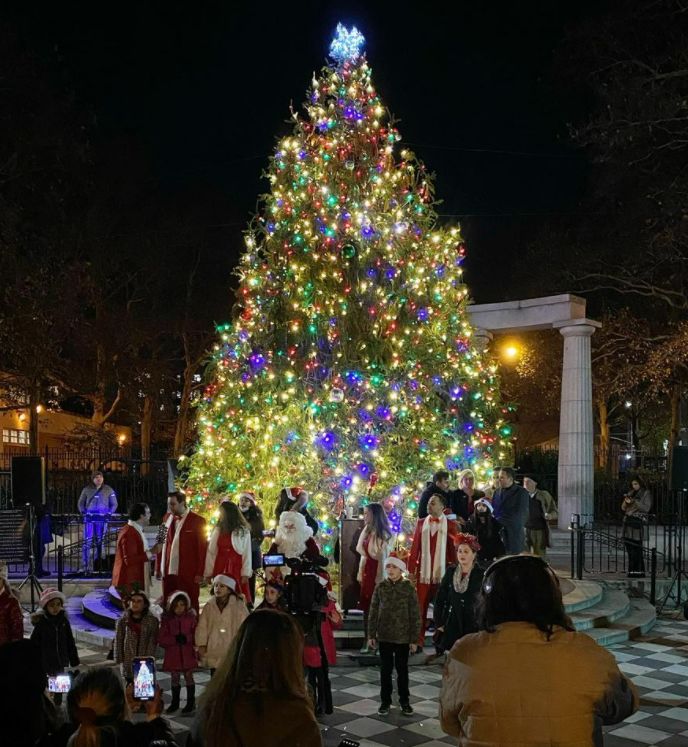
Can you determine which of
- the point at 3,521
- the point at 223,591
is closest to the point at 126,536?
the point at 223,591

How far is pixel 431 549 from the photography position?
10.1 meters

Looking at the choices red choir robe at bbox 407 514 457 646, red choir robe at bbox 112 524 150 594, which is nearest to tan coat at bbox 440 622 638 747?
red choir robe at bbox 407 514 457 646

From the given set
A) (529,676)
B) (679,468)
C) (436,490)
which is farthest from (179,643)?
(679,468)

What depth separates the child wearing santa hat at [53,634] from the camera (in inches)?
282

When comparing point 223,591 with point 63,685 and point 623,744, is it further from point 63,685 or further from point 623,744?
point 623,744

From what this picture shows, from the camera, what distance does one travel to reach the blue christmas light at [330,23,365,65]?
14.5m

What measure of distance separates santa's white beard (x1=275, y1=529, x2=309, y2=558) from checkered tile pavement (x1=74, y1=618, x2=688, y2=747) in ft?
4.92

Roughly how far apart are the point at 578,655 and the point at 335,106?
13.0 metres

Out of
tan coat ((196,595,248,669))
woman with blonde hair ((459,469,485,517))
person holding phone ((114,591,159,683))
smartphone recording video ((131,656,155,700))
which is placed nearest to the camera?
smartphone recording video ((131,656,155,700))

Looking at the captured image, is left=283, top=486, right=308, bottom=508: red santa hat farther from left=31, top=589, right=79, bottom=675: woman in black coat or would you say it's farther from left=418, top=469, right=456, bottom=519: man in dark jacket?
left=31, top=589, right=79, bottom=675: woman in black coat

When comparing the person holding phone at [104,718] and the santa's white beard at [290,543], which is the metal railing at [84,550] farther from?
the person holding phone at [104,718]

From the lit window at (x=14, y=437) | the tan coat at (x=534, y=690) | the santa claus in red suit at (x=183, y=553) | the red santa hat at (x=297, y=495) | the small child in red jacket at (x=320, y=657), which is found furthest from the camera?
the lit window at (x=14, y=437)

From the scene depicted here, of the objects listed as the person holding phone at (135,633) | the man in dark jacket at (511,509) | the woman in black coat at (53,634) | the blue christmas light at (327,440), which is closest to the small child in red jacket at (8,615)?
the woman in black coat at (53,634)

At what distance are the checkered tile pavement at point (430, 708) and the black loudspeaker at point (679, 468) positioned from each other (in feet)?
11.3
